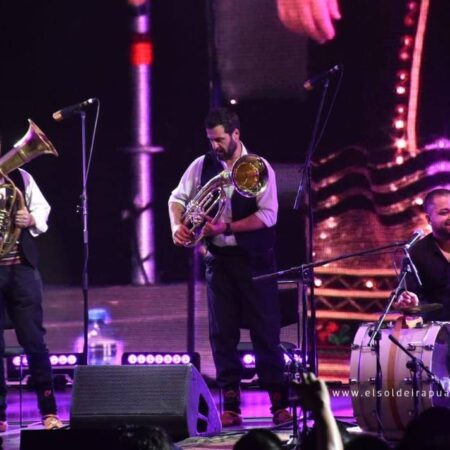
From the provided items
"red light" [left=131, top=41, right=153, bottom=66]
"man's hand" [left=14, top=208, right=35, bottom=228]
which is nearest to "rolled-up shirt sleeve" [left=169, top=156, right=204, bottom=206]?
"man's hand" [left=14, top=208, right=35, bottom=228]

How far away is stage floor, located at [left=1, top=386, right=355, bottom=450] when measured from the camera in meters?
6.06

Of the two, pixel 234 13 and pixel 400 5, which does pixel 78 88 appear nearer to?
pixel 234 13

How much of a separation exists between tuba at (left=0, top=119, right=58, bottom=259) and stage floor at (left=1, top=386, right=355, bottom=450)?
129 cm

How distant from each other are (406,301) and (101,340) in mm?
3908

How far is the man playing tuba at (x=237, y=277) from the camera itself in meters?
7.00

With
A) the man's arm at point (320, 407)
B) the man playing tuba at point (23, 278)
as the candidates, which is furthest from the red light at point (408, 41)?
the man's arm at point (320, 407)

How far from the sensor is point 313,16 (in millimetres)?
9023

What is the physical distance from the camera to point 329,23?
9023 mm

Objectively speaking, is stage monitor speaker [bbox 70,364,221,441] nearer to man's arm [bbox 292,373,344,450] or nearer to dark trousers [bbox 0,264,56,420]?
dark trousers [bbox 0,264,56,420]

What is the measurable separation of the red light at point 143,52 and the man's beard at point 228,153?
2.67m

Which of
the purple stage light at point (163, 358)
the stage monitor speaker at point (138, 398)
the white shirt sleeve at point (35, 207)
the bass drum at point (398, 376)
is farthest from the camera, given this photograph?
the purple stage light at point (163, 358)

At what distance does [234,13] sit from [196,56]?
1.72 feet

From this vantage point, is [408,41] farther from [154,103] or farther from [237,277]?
[237,277]

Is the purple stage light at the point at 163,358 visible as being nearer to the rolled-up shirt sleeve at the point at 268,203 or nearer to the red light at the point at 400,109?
the rolled-up shirt sleeve at the point at 268,203
